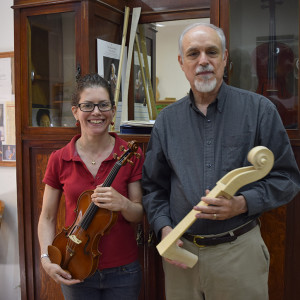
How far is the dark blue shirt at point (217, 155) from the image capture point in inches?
58.1

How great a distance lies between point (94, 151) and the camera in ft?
5.49

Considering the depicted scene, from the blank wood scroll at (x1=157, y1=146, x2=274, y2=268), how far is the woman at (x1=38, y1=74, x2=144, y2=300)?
0.95 ft

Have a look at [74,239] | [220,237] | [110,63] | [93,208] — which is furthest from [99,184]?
[110,63]

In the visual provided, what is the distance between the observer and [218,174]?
4.94 ft

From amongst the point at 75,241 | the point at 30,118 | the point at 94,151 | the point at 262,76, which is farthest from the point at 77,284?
the point at 262,76

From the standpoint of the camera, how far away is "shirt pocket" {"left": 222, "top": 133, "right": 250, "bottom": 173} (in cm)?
150

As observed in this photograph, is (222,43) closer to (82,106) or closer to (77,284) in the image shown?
(82,106)

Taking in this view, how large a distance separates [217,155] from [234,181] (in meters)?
0.25

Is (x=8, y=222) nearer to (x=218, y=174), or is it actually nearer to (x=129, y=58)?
(x=129, y=58)

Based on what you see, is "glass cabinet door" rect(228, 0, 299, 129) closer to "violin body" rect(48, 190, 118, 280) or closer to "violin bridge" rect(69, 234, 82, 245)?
"violin body" rect(48, 190, 118, 280)

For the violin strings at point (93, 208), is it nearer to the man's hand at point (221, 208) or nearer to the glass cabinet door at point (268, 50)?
the man's hand at point (221, 208)

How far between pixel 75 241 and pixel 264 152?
771mm

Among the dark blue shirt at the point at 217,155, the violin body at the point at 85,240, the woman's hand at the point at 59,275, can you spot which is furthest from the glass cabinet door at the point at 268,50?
the woman's hand at the point at 59,275

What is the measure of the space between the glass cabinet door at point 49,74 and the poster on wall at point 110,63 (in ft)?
0.53
